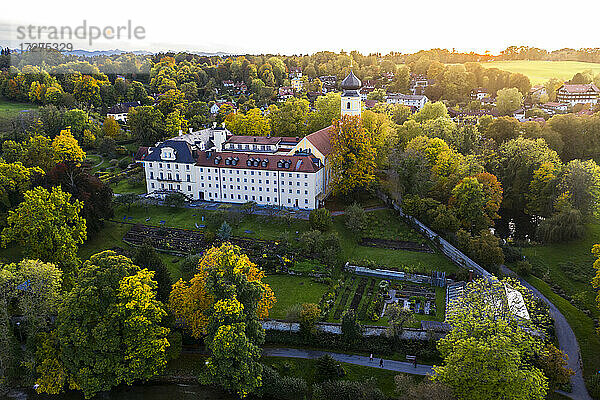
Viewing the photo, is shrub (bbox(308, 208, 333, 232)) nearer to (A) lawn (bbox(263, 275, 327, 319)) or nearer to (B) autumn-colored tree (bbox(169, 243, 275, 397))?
(A) lawn (bbox(263, 275, 327, 319))

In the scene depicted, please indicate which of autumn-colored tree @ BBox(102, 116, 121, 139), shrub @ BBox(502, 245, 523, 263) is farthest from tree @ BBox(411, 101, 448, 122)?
autumn-colored tree @ BBox(102, 116, 121, 139)

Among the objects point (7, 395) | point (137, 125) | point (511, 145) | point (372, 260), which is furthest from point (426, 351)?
point (137, 125)

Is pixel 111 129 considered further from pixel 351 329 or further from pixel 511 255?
pixel 511 255

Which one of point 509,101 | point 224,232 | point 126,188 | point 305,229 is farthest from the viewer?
point 509,101

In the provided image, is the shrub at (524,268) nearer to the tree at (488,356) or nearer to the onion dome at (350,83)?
the tree at (488,356)

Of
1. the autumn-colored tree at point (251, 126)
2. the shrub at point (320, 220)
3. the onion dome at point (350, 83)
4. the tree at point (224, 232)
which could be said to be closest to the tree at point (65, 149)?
the autumn-colored tree at point (251, 126)

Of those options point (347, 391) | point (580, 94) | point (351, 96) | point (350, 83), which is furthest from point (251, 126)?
point (580, 94)

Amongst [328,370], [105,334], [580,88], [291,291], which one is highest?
[580,88]
